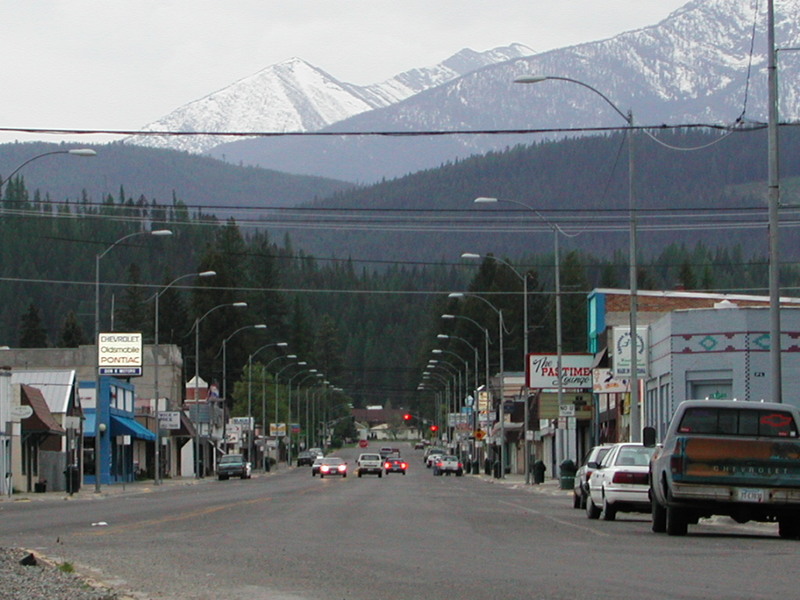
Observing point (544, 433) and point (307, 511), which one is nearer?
point (307, 511)

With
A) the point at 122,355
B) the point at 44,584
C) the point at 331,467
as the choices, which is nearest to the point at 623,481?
the point at 44,584

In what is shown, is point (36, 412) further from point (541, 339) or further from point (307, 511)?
point (541, 339)

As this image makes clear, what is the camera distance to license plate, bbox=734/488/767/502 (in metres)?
22.2

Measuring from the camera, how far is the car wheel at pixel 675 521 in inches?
913

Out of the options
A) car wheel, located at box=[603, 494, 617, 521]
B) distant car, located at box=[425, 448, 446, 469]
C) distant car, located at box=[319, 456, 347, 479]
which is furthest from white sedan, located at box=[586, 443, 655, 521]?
distant car, located at box=[425, 448, 446, 469]

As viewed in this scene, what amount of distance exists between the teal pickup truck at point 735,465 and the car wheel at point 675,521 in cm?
2

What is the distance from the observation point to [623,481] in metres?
28.2

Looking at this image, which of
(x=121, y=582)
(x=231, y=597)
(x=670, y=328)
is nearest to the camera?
(x=231, y=597)

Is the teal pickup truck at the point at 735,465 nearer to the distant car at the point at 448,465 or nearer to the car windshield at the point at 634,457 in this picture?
the car windshield at the point at 634,457

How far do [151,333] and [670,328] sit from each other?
128 meters

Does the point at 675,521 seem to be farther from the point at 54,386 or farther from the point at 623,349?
the point at 54,386

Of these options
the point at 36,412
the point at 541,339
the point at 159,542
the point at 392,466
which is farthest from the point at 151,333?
the point at 159,542

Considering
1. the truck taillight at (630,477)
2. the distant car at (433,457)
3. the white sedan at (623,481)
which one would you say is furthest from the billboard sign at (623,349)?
the distant car at (433,457)

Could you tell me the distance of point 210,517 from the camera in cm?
3020
